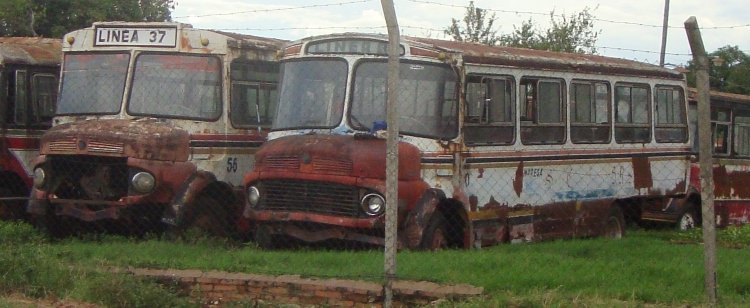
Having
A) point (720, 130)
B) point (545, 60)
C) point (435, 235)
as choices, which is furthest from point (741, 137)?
point (435, 235)

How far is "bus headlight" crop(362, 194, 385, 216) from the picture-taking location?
37.6 feet

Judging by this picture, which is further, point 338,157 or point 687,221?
point 687,221

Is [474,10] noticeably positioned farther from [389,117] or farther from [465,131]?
[389,117]

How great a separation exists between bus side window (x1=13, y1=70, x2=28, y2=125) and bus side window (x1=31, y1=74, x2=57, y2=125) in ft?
0.36

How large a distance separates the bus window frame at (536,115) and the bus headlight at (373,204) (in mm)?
2771

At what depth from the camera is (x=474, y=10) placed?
3512 centimetres

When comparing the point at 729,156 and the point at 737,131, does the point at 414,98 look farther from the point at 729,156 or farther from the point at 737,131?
the point at 737,131

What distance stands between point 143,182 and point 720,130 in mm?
11854

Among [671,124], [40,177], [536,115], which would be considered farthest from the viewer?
[671,124]

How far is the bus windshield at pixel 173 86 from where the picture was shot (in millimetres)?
13461

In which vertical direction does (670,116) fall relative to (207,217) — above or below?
above

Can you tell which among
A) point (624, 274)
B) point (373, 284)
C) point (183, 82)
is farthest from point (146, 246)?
point (624, 274)

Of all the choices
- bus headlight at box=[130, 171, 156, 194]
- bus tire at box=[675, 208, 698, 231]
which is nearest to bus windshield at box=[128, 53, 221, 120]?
bus headlight at box=[130, 171, 156, 194]

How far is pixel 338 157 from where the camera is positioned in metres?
11.6
